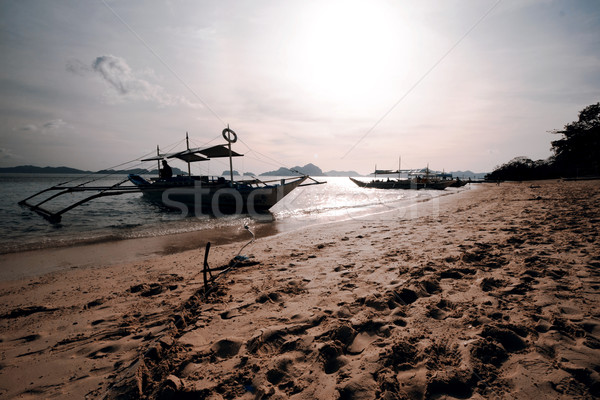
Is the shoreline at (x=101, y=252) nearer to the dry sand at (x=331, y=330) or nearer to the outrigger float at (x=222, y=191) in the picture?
the dry sand at (x=331, y=330)

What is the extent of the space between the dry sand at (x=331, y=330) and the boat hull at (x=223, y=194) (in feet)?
46.2

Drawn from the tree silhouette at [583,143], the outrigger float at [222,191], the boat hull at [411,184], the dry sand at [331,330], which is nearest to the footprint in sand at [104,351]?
the dry sand at [331,330]

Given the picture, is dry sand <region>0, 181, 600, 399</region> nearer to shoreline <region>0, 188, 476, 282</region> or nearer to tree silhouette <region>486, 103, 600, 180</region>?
shoreline <region>0, 188, 476, 282</region>

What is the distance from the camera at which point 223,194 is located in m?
20.5

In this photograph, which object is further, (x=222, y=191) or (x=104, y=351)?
(x=222, y=191)

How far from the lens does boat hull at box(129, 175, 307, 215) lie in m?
19.7

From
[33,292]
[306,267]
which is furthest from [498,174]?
[33,292]

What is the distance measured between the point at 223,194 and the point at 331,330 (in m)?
19.0

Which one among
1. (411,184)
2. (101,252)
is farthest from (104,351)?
(411,184)

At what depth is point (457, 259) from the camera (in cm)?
513

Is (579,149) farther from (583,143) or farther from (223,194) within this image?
(223,194)

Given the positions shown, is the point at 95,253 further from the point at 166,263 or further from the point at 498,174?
the point at 498,174

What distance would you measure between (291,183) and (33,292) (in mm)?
16743

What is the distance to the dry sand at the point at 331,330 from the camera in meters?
2.21
